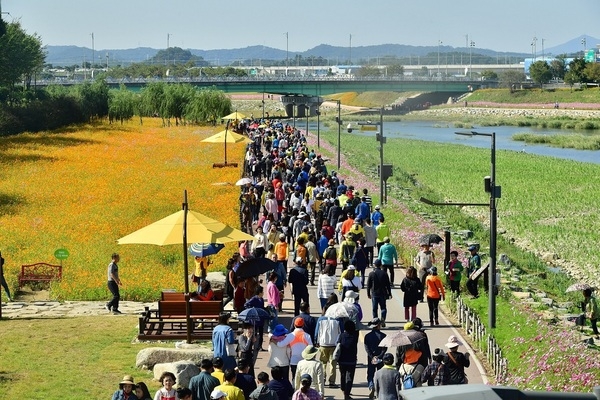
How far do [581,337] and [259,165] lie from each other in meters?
26.3

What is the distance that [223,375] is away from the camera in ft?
43.0

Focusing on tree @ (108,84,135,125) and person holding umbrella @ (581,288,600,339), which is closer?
person holding umbrella @ (581,288,600,339)

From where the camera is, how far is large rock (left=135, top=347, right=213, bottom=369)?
54.1ft

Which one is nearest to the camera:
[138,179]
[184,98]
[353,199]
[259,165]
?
[353,199]

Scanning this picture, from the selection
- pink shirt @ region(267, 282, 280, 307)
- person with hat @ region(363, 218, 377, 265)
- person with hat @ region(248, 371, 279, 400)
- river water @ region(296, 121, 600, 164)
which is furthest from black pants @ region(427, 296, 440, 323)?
river water @ region(296, 121, 600, 164)

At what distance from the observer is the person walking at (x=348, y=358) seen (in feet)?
51.1

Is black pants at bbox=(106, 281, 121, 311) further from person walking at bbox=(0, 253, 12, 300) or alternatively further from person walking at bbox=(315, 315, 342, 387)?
person walking at bbox=(315, 315, 342, 387)

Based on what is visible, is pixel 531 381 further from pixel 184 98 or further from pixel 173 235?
pixel 184 98

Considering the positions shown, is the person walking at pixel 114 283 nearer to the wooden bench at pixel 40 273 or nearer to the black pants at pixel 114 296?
the black pants at pixel 114 296

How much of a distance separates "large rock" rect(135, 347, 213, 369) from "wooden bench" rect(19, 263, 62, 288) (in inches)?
395

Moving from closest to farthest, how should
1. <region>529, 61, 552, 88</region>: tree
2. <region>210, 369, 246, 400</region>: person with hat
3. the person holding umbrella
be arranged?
1. <region>210, 369, 246, 400</region>: person with hat
2. the person holding umbrella
3. <region>529, 61, 552, 88</region>: tree

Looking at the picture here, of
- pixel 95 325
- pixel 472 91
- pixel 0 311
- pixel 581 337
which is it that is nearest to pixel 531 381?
pixel 581 337

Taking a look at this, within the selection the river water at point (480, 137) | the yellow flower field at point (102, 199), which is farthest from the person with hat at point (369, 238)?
the river water at point (480, 137)

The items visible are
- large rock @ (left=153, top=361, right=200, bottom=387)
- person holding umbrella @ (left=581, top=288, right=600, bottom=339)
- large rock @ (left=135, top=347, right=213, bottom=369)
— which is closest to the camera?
large rock @ (left=153, top=361, right=200, bottom=387)
